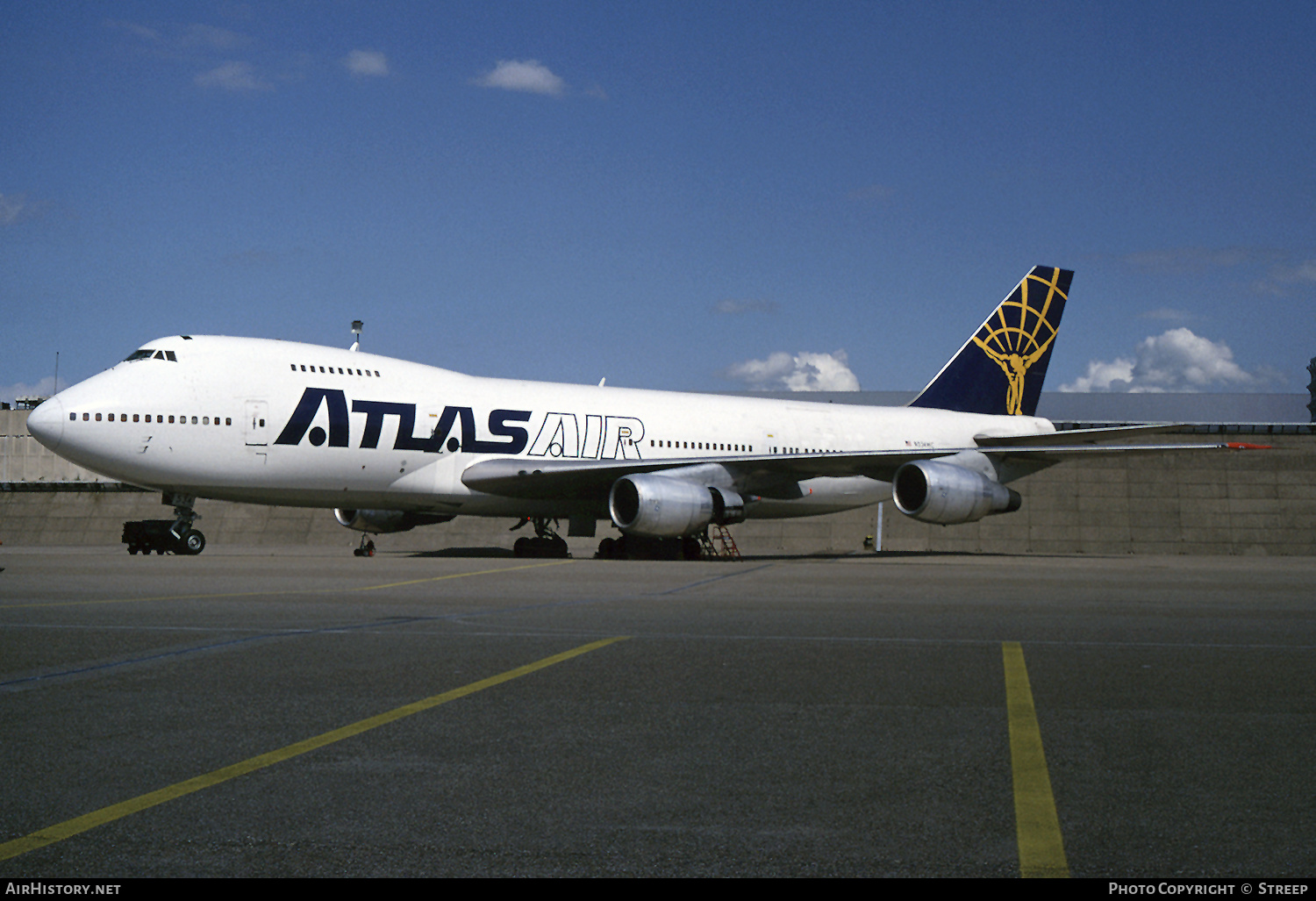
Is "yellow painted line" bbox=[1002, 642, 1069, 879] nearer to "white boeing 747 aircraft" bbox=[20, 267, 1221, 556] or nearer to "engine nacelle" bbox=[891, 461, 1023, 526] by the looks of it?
"white boeing 747 aircraft" bbox=[20, 267, 1221, 556]

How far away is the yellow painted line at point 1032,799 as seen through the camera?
133 inches

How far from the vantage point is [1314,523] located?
1438 inches

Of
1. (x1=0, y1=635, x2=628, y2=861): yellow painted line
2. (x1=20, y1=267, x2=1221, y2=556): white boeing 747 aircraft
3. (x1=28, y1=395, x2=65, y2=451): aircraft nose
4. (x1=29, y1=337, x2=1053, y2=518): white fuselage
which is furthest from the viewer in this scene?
(x1=20, y1=267, x2=1221, y2=556): white boeing 747 aircraft

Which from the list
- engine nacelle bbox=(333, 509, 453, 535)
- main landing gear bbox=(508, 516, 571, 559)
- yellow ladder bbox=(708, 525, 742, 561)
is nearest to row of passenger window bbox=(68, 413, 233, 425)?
engine nacelle bbox=(333, 509, 453, 535)

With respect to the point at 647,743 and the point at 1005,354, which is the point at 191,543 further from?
the point at 1005,354

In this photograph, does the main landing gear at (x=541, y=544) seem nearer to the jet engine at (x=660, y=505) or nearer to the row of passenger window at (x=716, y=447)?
the row of passenger window at (x=716, y=447)

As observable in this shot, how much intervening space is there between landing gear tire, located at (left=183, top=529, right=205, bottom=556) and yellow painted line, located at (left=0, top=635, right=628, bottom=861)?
17497 millimetres

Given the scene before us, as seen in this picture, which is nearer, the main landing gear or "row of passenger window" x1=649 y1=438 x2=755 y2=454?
the main landing gear

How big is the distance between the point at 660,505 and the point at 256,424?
25.5 ft

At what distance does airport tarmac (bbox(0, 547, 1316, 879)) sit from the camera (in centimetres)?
348

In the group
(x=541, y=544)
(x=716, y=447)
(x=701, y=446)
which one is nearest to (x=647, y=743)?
(x=541, y=544)

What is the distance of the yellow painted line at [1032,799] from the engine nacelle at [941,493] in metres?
18.6

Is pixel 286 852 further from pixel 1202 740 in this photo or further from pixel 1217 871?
pixel 1202 740

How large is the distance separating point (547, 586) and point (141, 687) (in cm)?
811
